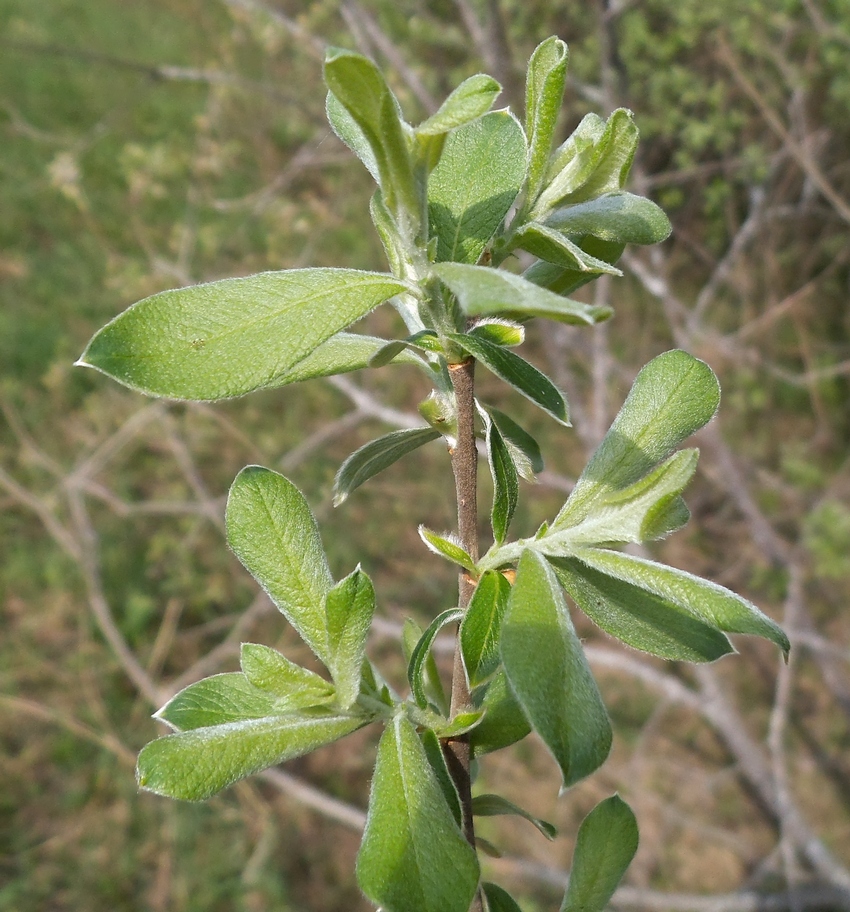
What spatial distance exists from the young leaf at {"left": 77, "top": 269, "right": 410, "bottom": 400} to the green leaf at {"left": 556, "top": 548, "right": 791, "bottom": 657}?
0.30m

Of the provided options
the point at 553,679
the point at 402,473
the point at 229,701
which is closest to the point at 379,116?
the point at 553,679

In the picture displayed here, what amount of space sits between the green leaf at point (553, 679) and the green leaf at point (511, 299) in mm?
244

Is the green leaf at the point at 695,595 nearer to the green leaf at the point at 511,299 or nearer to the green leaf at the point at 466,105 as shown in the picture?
the green leaf at the point at 511,299

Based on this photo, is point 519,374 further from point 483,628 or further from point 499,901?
point 499,901

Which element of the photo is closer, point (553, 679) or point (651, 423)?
point (553, 679)

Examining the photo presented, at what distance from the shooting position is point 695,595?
64cm

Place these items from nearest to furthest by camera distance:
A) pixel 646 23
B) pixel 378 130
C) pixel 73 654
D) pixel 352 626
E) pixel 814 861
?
pixel 378 130 → pixel 352 626 → pixel 814 861 → pixel 646 23 → pixel 73 654

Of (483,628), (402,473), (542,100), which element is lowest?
(402,473)

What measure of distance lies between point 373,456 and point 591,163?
1.15 ft

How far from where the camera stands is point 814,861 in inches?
104

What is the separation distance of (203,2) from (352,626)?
6.25 meters

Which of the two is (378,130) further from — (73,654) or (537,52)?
(73,654)

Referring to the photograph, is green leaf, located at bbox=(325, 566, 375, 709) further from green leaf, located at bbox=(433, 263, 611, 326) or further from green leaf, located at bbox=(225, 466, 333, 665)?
green leaf, located at bbox=(433, 263, 611, 326)

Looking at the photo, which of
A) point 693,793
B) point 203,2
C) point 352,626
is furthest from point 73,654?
point 203,2
